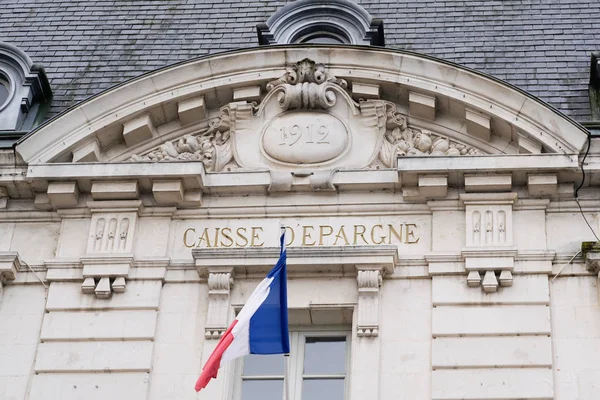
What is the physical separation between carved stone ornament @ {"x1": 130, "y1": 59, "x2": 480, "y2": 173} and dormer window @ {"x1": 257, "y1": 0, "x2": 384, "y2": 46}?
5.50 ft

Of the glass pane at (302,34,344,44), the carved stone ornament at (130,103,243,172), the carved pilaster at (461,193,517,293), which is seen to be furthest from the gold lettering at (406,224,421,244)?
the glass pane at (302,34,344,44)

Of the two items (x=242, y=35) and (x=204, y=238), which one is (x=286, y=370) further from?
(x=242, y=35)

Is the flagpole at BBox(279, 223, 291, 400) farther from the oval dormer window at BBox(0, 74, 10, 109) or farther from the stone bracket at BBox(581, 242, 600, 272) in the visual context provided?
the oval dormer window at BBox(0, 74, 10, 109)

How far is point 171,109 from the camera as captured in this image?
19.7m

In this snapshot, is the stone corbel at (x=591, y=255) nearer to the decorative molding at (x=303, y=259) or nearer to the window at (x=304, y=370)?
the decorative molding at (x=303, y=259)

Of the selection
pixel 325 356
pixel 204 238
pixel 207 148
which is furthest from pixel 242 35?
pixel 325 356

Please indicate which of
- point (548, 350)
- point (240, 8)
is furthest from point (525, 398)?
point (240, 8)

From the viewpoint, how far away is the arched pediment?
63.0 feet

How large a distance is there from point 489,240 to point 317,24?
4606mm

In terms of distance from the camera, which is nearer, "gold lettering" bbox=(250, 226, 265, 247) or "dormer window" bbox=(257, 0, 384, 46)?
"gold lettering" bbox=(250, 226, 265, 247)

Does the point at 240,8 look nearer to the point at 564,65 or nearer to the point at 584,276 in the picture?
the point at 564,65

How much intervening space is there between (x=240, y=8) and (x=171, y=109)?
370 cm

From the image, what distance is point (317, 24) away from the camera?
70.4 feet

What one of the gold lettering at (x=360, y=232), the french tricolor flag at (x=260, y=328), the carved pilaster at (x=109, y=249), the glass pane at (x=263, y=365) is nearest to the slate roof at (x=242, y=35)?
the carved pilaster at (x=109, y=249)
